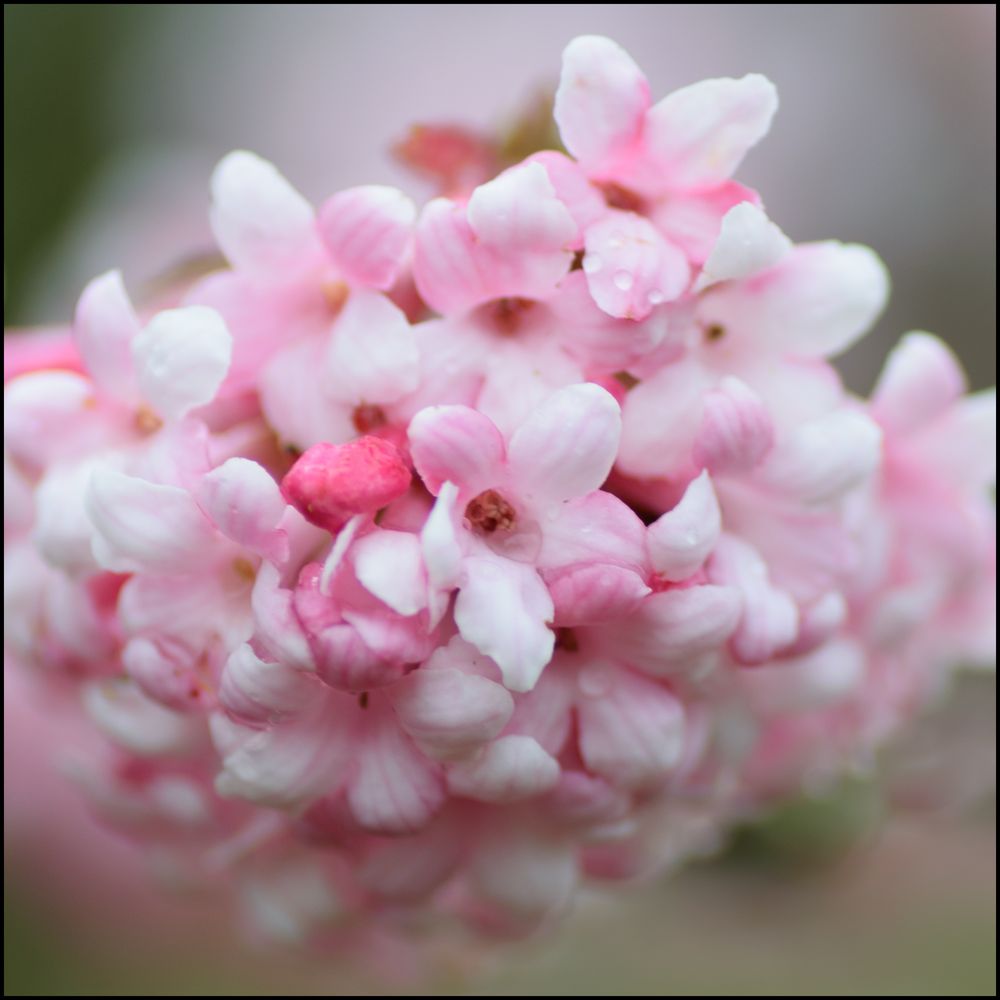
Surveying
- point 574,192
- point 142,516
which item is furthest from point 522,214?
point 142,516

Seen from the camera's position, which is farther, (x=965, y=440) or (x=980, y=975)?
(x=980, y=975)

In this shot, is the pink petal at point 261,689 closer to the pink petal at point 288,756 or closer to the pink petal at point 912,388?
the pink petal at point 288,756

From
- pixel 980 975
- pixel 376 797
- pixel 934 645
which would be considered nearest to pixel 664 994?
pixel 980 975

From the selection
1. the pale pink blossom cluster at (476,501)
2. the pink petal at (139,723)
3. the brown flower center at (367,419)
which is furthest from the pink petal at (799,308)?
the pink petal at (139,723)

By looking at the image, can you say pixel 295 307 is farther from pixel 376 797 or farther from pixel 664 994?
pixel 664 994

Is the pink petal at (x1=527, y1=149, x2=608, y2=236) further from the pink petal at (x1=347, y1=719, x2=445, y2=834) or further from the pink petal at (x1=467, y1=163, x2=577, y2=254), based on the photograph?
the pink petal at (x1=347, y1=719, x2=445, y2=834)
